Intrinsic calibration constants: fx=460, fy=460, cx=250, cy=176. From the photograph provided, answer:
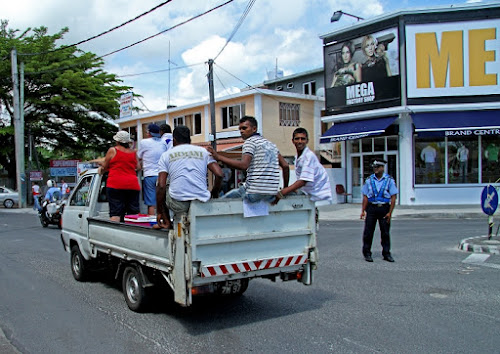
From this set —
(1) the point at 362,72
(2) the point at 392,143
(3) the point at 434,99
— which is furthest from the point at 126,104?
(3) the point at 434,99

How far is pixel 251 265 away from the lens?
4984 mm

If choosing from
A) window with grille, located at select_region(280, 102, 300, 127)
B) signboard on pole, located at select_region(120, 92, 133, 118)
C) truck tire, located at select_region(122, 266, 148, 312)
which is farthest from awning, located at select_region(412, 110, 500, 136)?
signboard on pole, located at select_region(120, 92, 133, 118)

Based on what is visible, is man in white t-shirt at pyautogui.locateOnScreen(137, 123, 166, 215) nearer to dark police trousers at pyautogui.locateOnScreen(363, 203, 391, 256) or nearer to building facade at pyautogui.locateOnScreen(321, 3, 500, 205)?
dark police trousers at pyautogui.locateOnScreen(363, 203, 391, 256)

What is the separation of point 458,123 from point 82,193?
16384 millimetres

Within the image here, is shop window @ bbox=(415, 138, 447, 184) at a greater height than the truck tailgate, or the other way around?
shop window @ bbox=(415, 138, 447, 184)

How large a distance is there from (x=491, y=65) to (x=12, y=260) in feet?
63.2

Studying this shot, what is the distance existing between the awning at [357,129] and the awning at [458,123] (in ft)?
4.44

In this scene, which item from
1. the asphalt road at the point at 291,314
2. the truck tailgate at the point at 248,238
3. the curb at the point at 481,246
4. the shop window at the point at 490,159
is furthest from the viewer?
the shop window at the point at 490,159

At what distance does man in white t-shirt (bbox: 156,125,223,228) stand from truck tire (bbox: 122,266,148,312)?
95cm

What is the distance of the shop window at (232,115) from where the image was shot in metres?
26.4

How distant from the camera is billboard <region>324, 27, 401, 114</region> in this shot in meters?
20.4

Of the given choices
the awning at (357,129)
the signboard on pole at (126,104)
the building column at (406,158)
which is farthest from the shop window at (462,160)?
the signboard on pole at (126,104)

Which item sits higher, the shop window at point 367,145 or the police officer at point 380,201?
the shop window at point 367,145

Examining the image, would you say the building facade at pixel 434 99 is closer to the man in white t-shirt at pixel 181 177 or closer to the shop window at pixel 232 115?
the shop window at pixel 232 115
